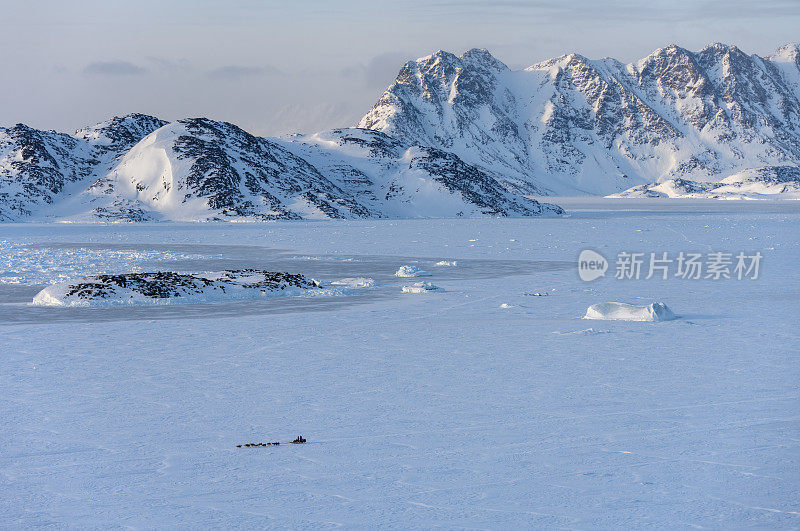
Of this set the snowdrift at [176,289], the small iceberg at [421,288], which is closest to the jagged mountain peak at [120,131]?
the snowdrift at [176,289]

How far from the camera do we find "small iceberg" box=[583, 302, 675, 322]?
2250cm

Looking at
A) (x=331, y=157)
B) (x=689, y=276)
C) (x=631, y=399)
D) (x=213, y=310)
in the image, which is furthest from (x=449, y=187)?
(x=631, y=399)

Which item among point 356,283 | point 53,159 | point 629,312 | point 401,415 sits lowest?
point 356,283

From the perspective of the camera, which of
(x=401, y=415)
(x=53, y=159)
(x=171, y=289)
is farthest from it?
(x=53, y=159)

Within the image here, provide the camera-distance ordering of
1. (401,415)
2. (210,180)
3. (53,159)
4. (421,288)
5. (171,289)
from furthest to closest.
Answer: (53,159) < (210,180) < (421,288) < (171,289) < (401,415)

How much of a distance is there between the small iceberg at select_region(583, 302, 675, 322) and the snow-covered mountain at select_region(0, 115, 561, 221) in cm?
11122

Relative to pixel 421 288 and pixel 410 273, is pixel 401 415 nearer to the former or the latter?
pixel 421 288

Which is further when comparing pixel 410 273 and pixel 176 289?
pixel 410 273

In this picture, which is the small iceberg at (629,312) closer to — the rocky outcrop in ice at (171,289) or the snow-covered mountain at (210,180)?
the rocky outcrop in ice at (171,289)

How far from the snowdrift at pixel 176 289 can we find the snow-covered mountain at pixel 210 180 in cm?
10177

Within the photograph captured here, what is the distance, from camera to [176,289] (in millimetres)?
28469

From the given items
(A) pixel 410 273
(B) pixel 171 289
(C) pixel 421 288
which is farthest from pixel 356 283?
(B) pixel 171 289

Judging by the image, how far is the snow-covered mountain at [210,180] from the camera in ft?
464

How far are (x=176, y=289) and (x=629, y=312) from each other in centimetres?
1419
